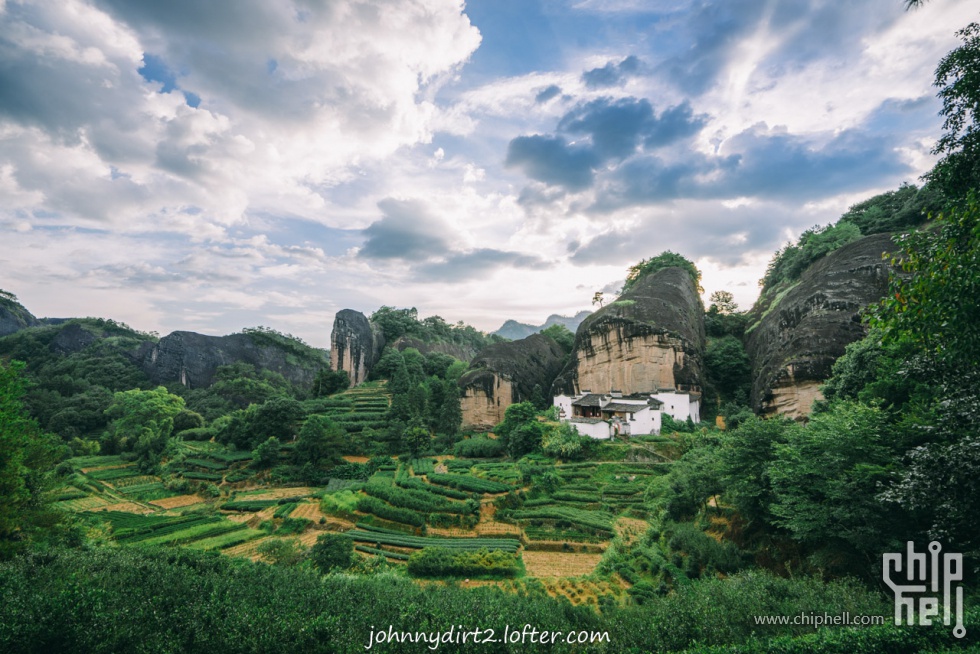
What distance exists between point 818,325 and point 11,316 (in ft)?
443

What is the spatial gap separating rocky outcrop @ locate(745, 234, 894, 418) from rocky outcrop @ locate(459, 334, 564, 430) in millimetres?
22422

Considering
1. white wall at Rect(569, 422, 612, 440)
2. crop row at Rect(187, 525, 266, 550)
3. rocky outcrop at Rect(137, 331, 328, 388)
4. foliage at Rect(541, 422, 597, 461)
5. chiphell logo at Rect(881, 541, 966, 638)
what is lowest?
crop row at Rect(187, 525, 266, 550)

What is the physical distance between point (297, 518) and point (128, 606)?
16821 millimetres

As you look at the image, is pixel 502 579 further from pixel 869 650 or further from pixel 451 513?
pixel 869 650

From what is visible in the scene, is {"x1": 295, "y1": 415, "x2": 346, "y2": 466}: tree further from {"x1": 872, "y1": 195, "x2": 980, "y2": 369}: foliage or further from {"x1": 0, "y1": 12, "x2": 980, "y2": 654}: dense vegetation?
{"x1": 872, "y1": 195, "x2": 980, "y2": 369}: foliage

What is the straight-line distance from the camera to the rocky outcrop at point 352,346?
200ft

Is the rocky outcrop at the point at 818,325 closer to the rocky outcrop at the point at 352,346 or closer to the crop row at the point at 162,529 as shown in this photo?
the crop row at the point at 162,529

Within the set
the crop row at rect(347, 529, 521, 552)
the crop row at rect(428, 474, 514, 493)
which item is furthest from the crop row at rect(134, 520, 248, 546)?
the crop row at rect(428, 474, 514, 493)

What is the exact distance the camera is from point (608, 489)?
24.4m

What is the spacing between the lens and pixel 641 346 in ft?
120

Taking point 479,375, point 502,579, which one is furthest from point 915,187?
point 502,579

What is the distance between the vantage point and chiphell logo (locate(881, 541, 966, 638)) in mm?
7929

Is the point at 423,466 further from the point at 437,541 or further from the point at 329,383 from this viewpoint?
the point at 329,383

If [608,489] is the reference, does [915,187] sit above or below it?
above
